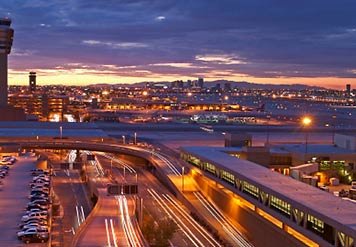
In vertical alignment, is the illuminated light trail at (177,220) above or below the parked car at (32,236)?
below

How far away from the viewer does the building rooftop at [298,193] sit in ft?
54.8

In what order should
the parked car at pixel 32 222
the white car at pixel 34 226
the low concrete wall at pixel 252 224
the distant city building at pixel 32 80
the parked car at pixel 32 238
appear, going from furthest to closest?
the distant city building at pixel 32 80, the parked car at pixel 32 222, the white car at pixel 34 226, the low concrete wall at pixel 252 224, the parked car at pixel 32 238

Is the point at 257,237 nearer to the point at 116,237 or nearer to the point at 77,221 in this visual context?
the point at 116,237

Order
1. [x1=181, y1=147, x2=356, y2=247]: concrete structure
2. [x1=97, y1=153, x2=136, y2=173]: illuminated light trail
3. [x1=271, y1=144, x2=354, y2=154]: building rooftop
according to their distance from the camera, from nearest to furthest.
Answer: [x1=181, y1=147, x2=356, y2=247]: concrete structure
[x1=271, y1=144, x2=354, y2=154]: building rooftop
[x1=97, y1=153, x2=136, y2=173]: illuminated light trail

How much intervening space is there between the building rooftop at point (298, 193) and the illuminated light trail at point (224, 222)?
1.70 meters

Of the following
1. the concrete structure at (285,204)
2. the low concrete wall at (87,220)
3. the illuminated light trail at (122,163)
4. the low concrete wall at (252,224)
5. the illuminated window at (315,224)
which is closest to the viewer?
the concrete structure at (285,204)

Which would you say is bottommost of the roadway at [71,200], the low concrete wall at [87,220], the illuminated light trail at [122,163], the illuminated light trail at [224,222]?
the roadway at [71,200]

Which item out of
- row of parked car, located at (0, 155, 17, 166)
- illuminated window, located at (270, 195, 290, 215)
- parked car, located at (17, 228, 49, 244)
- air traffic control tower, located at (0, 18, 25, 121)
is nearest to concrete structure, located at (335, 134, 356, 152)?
illuminated window, located at (270, 195, 290, 215)

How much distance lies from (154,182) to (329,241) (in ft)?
59.9

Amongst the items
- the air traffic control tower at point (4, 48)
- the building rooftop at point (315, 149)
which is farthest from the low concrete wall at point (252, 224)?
the air traffic control tower at point (4, 48)

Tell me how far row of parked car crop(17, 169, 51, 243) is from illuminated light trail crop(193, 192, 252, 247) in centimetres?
647

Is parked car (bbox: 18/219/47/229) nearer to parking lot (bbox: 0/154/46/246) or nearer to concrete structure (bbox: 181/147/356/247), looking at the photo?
parking lot (bbox: 0/154/46/246)

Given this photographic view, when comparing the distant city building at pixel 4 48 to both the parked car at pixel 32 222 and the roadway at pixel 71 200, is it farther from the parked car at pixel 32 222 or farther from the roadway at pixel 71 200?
the parked car at pixel 32 222

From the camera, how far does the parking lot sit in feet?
65.5
